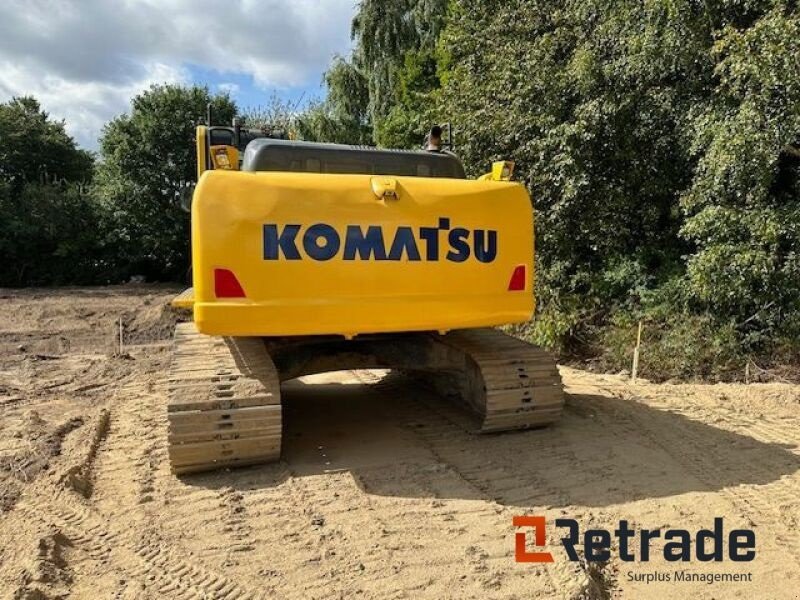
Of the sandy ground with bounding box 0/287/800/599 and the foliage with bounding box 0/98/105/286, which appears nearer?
the sandy ground with bounding box 0/287/800/599

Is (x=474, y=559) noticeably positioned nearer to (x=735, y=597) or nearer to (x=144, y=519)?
(x=735, y=597)

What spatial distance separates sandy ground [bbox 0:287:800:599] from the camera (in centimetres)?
259

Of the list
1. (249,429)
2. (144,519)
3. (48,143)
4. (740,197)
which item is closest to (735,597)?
(249,429)

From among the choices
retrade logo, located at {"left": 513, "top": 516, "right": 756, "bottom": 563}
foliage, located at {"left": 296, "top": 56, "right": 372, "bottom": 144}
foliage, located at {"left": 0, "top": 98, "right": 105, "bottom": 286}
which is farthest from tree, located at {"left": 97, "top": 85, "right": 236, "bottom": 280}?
retrade logo, located at {"left": 513, "top": 516, "right": 756, "bottom": 563}

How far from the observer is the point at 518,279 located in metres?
4.02

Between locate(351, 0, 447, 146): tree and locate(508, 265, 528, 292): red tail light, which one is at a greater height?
locate(351, 0, 447, 146): tree

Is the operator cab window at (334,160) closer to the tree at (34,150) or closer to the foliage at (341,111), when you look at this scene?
the foliage at (341,111)

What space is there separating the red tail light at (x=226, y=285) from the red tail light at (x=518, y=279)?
1679mm

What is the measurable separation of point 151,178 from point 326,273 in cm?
1853

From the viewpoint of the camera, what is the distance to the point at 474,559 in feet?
8.89

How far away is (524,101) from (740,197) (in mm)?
3513

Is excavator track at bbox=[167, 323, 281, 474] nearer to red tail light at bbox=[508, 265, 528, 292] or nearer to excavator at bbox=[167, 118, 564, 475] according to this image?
excavator at bbox=[167, 118, 564, 475]

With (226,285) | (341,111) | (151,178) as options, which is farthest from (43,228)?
(226,285)

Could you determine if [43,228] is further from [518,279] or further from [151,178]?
[518,279]
